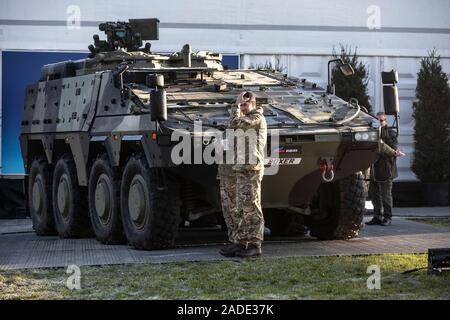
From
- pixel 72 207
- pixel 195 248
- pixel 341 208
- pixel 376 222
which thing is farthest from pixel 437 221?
pixel 72 207

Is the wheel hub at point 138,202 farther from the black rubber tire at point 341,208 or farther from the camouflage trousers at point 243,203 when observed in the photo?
the black rubber tire at point 341,208

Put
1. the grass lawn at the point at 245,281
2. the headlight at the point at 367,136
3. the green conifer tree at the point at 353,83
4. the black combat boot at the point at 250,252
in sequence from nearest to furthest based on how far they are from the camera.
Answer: the grass lawn at the point at 245,281 → the black combat boot at the point at 250,252 → the headlight at the point at 367,136 → the green conifer tree at the point at 353,83

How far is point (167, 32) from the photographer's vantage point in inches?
738

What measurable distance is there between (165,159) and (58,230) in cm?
362

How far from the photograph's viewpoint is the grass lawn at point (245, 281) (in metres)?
8.52

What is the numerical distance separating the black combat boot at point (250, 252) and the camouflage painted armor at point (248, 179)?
0.04 meters

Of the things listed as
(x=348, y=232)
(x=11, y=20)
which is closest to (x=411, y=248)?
(x=348, y=232)

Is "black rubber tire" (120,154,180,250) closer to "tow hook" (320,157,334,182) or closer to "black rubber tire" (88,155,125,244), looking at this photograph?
"black rubber tire" (88,155,125,244)

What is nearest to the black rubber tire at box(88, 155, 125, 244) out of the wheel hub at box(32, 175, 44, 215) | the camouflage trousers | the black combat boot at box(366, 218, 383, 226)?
the camouflage trousers

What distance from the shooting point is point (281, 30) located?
19.1 meters

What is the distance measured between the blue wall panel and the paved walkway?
12.0 ft

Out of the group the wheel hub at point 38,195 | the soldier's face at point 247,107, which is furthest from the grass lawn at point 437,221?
the wheel hub at point 38,195

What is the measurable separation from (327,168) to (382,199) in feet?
13.2

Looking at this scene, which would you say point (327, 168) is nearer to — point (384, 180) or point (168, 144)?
point (168, 144)
